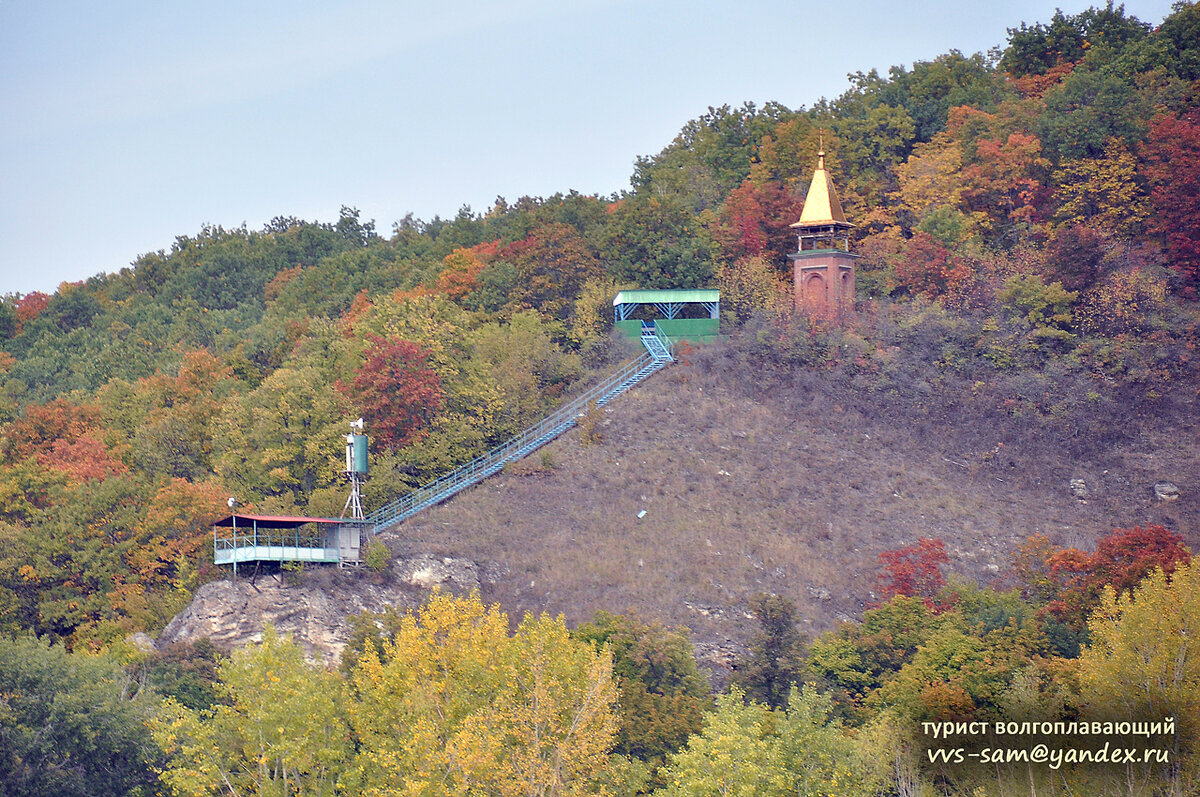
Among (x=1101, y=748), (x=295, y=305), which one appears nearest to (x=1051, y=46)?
(x=295, y=305)

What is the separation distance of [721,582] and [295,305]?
47432 mm

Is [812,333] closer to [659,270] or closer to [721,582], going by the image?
[659,270]

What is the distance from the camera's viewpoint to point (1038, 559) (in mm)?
56469

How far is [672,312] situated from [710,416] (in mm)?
9548

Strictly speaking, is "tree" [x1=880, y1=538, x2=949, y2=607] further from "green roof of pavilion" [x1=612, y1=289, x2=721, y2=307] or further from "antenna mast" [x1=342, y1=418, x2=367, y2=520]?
"green roof of pavilion" [x1=612, y1=289, x2=721, y2=307]

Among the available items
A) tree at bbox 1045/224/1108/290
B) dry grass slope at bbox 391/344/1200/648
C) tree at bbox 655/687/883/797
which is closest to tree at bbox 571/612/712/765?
tree at bbox 655/687/883/797

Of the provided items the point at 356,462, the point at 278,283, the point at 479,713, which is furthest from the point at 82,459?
the point at 278,283

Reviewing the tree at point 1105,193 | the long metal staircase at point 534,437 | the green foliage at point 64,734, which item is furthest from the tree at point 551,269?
the green foliage at point 64,734

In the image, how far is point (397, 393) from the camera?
64.6 metres

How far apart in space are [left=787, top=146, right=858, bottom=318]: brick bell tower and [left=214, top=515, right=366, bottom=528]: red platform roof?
27797 millimetres

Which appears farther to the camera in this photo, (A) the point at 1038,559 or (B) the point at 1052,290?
(B) the point at 1052,290

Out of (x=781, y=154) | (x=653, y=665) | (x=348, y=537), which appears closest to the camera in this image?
(x=653, y=665)

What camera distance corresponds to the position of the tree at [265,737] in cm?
4053

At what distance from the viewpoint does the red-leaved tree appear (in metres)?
64.4
